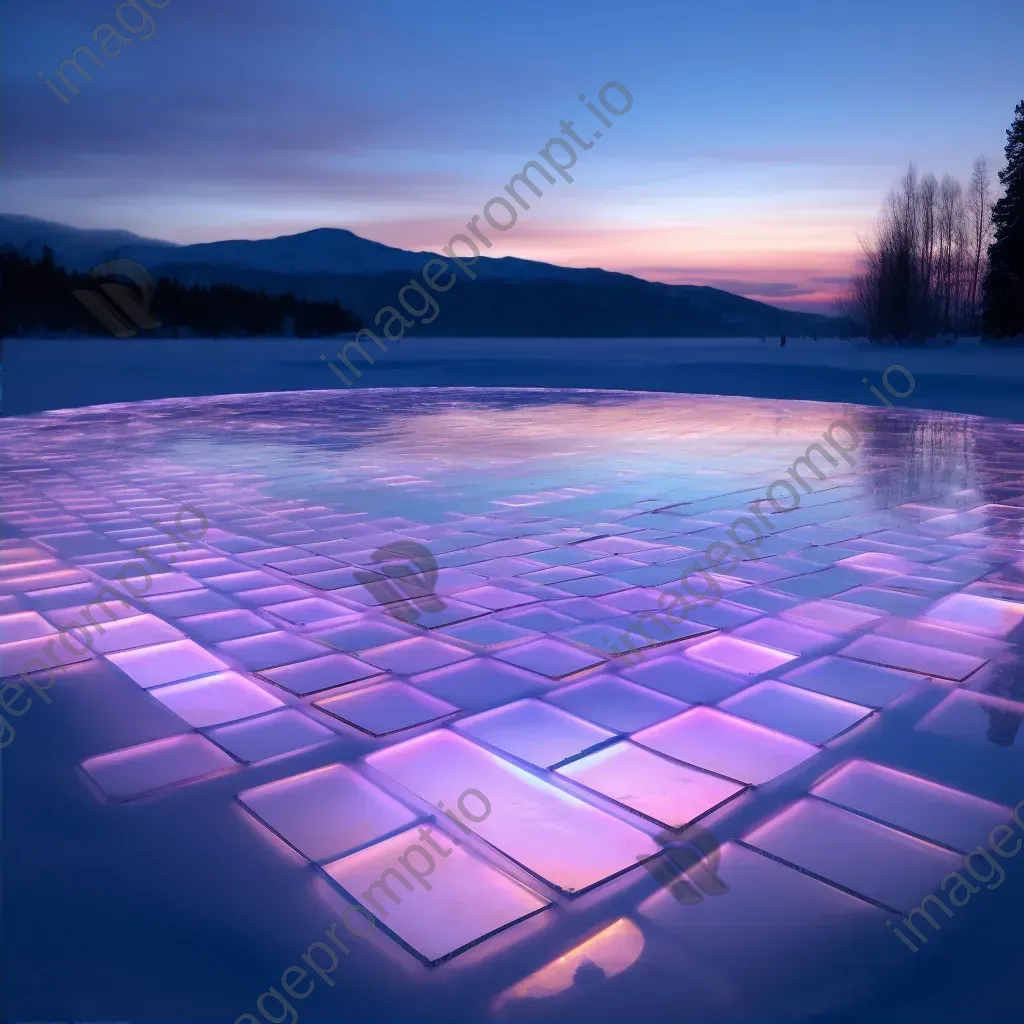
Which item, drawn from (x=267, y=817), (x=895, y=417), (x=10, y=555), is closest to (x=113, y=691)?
(x=267, y=817)

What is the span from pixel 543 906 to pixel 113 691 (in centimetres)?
188

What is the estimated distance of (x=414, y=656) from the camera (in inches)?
125

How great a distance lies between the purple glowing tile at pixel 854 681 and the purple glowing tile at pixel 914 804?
0.49 meters

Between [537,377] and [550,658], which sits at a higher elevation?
[537,377]

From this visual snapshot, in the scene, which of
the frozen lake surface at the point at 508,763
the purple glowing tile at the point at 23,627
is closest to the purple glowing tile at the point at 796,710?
the frozen lake surface at the point at 508,763

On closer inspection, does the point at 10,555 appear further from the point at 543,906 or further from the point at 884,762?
the point at 884,762

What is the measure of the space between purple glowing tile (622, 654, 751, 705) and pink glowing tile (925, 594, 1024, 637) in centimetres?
125

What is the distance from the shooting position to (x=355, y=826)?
2.06m

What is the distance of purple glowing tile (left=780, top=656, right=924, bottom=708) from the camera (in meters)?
2.80

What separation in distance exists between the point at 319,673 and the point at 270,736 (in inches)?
19.3

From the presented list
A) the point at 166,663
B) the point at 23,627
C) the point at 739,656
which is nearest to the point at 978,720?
the point at 739,656

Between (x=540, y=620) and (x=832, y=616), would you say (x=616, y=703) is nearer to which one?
(x=540, y=620)

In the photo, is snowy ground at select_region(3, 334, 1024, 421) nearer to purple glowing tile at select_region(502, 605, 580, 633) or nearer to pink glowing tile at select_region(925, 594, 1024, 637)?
pink glowing tile at select_region(925, 594, 1024, 637)

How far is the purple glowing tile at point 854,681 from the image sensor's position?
2.80m
